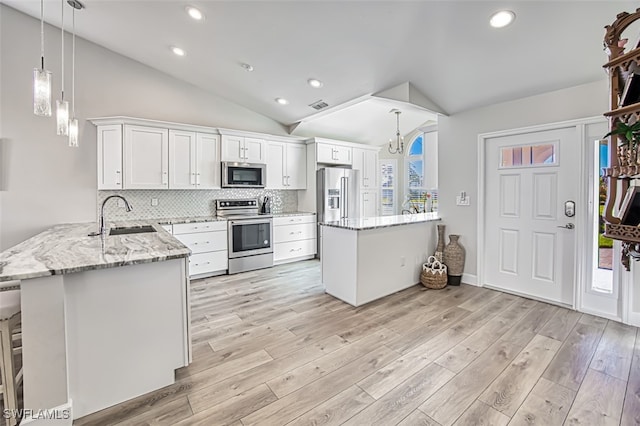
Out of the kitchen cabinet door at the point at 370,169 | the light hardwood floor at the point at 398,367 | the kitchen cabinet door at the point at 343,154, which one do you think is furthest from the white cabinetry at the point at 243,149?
the light hardwood floor at the point at 398,367

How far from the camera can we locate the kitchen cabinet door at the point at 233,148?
4.63m

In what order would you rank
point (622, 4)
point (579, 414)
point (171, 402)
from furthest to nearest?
point (622, 4), point (171, 402), point (579, 414)

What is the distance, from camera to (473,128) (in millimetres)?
3865

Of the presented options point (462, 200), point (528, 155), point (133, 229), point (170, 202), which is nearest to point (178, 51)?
point (170, 202)

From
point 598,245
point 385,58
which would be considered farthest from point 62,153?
→ point 598,245

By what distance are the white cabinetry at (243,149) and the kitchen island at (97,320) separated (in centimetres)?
284

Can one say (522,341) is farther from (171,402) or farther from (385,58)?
(385,58)

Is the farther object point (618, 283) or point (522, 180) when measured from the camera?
point (522, 180)

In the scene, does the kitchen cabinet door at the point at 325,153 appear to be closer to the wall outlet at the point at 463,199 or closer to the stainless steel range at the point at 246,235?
the stainless steel range at the point at 246,235

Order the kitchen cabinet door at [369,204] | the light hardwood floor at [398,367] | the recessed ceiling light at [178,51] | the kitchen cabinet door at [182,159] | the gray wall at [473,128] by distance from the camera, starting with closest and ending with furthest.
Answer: the light hardwood floor at [398,367], the gray wall at [473,128], the recessed ceiling light at [178,51], the kitchen cabinet door at [182,159], the kitchen cabinet door at [369,204]

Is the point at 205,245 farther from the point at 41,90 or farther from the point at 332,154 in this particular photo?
the point at 332,154

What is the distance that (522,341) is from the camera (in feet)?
8.21

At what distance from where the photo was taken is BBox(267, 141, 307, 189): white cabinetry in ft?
17.1

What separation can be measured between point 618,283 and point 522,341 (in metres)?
1.36
